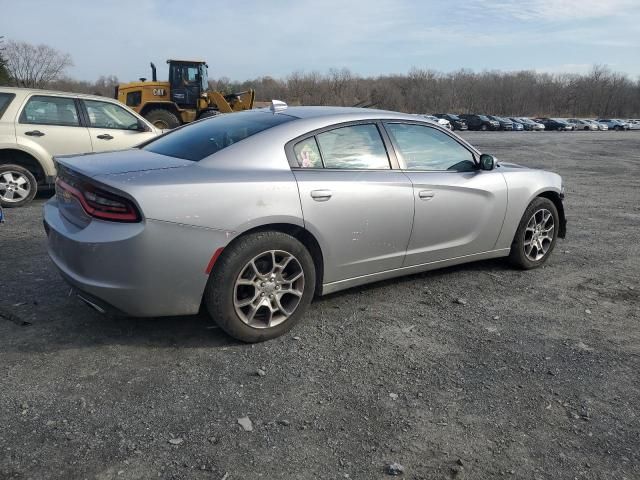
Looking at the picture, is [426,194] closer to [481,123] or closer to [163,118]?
[163,118]

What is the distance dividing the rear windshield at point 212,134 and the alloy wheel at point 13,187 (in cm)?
440

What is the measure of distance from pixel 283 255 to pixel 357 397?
107cm

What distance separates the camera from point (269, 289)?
3461 millimetres

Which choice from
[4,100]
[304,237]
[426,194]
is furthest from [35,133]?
[426,194]

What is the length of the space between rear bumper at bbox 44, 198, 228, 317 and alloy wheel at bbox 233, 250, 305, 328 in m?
0.28

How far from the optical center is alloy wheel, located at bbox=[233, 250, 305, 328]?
3.37 metres

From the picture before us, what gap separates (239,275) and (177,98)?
17531 millimetres

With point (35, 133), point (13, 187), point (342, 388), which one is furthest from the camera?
point (35, 133)

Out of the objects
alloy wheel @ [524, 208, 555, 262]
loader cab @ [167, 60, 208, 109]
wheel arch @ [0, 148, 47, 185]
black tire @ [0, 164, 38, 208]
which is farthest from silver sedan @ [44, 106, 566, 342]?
loader cab @ [167, 60, 208, 109]

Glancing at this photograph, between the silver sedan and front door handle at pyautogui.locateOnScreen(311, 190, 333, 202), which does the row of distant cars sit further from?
front door handle at pyautogui.locateOnScreen(311, 190, 333, 202)

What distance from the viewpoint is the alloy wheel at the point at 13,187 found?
7.43 meters

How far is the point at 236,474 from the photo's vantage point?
225cm

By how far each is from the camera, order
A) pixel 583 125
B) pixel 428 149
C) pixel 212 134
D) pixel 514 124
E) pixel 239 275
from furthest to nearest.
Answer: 1. pixel 583 125
2. pixel 514 124
3. pixel 428 149
4. pixel 212 134
5. pixel 239 275

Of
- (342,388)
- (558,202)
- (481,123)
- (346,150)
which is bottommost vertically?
(342,388)
